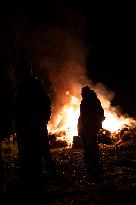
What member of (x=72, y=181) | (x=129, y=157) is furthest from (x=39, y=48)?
(x=72, y=181)

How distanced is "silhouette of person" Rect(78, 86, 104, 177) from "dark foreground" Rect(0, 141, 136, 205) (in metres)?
0.39

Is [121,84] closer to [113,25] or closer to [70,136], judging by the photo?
[113,25]

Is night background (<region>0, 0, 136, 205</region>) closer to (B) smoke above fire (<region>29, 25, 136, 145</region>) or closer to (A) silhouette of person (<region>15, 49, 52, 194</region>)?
(B) smoke above fire (<region>29, 25, 136, 145</region>)

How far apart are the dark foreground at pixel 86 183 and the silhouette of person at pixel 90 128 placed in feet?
1.28

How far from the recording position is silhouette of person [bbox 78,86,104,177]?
11.1m

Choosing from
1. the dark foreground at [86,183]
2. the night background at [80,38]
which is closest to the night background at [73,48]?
the night background at [80,38]

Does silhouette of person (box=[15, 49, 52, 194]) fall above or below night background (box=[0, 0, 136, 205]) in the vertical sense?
below

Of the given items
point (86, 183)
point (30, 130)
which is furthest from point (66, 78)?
point (30, 130)

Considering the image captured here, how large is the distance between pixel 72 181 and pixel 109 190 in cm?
164

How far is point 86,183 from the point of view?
10109 millimetres

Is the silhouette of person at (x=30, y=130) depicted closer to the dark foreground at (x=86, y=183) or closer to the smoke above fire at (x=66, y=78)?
the dark foreground at (x=86, y=183)

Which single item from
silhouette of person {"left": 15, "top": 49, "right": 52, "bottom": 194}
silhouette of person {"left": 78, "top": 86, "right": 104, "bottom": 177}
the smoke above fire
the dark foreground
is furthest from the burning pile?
silhouette of person {"left": 15, "top": 49, "right": 52, "bottom": 194}

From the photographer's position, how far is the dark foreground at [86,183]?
8.52m

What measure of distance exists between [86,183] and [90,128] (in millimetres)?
1806
